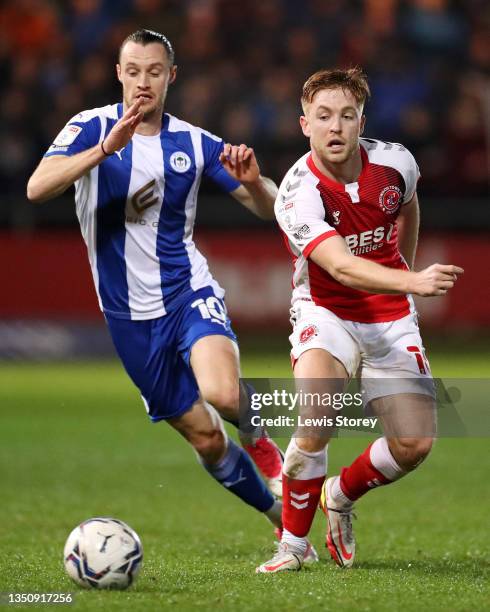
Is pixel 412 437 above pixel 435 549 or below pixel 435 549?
above

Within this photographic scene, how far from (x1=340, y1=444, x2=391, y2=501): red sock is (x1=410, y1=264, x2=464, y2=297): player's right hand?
144 centimetres

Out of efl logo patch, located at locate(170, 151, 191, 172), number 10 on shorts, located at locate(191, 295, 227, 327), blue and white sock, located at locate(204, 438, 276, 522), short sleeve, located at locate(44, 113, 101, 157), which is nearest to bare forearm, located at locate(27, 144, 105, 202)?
short sleeve, located at locate(44, 113, 101, 157)

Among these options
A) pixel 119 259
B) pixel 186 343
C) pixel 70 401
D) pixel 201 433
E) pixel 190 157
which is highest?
pixel 190 157

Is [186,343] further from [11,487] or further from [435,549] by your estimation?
[11,487]

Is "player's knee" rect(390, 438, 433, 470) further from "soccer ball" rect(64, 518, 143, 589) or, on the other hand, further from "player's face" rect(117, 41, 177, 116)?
"player's face" rect(117, 41, 177, 116)

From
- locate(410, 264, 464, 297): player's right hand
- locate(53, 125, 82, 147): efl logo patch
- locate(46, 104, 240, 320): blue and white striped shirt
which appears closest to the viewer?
locate(410, 264, 464, 297): player's right hand

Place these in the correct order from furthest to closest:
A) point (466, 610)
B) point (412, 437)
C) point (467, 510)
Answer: point (467, 510) → point (412, 437) → point (466, 610)

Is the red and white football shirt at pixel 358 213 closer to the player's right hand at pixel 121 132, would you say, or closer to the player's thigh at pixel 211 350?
the player's thigh at pixel 211 350

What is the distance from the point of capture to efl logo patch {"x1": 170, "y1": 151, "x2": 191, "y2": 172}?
21.7 ft

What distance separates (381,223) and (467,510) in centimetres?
247

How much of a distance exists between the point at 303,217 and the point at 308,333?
577 millimetres

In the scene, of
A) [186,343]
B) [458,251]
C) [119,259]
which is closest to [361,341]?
[186,343]

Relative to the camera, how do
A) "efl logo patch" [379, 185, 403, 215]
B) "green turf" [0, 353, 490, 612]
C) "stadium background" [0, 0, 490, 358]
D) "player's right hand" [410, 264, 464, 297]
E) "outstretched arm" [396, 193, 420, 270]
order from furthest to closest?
1. "stadium background" [0, 0, 490, 358]
2. "outstretched arm" [396, 193, 420, 270]
3. "efl logo patch" [379, 185, 403, 215]
4. "green turf" [0, 353, 490, 612]
5. "player's right hand" [410, 264, 464, 297]

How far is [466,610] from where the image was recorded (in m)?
4.65
